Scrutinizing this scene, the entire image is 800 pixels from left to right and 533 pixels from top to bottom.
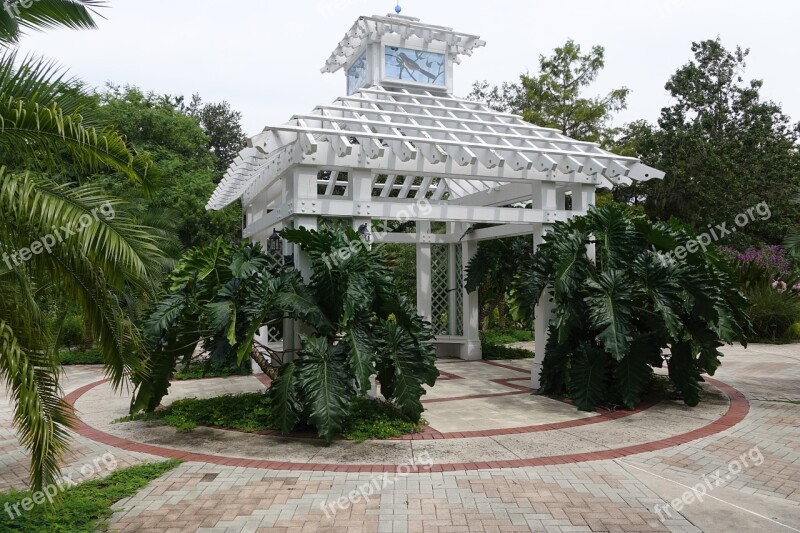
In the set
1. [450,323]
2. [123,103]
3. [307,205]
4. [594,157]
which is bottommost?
[450,323]

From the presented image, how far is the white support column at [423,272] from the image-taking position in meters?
12.2

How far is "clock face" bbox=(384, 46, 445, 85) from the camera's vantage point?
10297 millimetres

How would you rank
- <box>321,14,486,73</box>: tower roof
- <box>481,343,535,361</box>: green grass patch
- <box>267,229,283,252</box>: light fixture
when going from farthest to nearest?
<box>481,343,535,361</box>: green grass patch → <box>321,14,486,73</box>: tower roof → <box>267,229,283,252</box>: light fixture

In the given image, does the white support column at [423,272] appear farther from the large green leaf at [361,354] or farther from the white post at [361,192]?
the large green leaf at [361,354]

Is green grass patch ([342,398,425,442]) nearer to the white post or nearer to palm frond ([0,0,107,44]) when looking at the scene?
the white post

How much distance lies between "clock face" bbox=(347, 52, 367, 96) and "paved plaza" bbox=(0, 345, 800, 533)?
5.88 meters

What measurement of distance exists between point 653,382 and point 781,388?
6.89 feet

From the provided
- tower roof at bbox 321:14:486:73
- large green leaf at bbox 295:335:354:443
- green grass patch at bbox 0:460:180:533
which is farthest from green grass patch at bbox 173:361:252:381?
tower roof at bbox 321:14:486:73

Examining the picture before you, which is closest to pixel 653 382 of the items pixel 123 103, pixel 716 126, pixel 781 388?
pixel 781 388

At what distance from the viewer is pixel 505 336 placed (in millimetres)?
16156

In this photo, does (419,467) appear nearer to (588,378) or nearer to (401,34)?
(588,378)

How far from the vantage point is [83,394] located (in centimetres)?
937

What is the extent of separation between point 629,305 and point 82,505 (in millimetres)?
6223

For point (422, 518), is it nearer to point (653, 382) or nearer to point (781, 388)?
point (653, 382)
